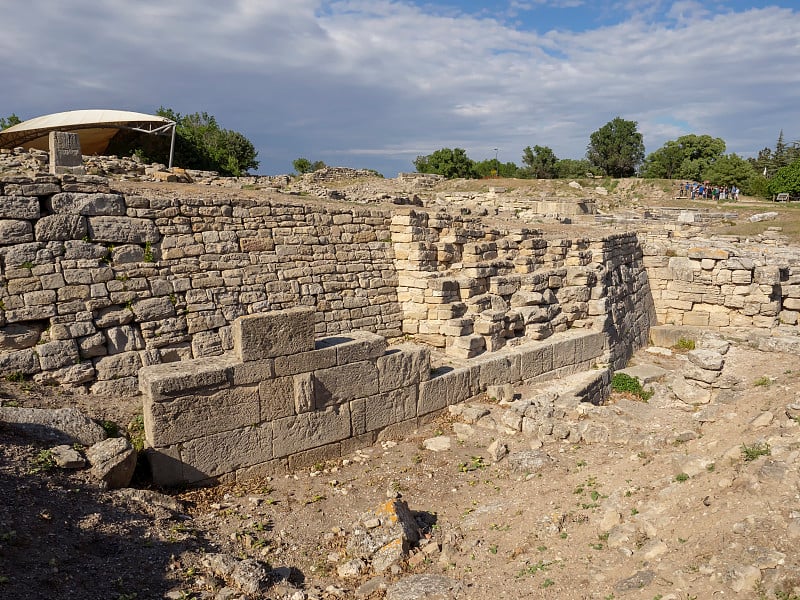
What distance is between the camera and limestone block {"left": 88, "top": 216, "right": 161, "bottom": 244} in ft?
26.2

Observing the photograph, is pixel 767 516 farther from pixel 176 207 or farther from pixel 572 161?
pixel 572 161

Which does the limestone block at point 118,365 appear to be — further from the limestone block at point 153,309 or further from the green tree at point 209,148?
the green tree at point 209,148

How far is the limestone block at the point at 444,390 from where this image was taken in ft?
27.4

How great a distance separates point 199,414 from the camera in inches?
250

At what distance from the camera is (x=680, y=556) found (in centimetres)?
429

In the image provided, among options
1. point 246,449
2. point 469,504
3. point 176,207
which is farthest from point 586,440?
point 176,207

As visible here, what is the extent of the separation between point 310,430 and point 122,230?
13.1 ft

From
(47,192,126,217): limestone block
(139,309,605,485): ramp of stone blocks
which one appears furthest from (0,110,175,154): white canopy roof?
(139,309,605,485): ramp of stone blocks

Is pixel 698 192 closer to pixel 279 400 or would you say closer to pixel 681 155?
pixel 681 155

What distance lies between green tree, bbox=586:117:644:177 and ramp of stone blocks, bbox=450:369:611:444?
4851cm

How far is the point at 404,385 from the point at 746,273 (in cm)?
1057

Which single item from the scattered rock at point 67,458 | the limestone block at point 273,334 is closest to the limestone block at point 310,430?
the limestone block at point 273,334

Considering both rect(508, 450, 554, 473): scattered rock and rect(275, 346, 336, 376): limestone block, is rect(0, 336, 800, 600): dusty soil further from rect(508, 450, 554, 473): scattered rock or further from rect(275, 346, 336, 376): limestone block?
rect(275, 346, 336, 376): limestone block

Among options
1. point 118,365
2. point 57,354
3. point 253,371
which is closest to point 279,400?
point 253,371
